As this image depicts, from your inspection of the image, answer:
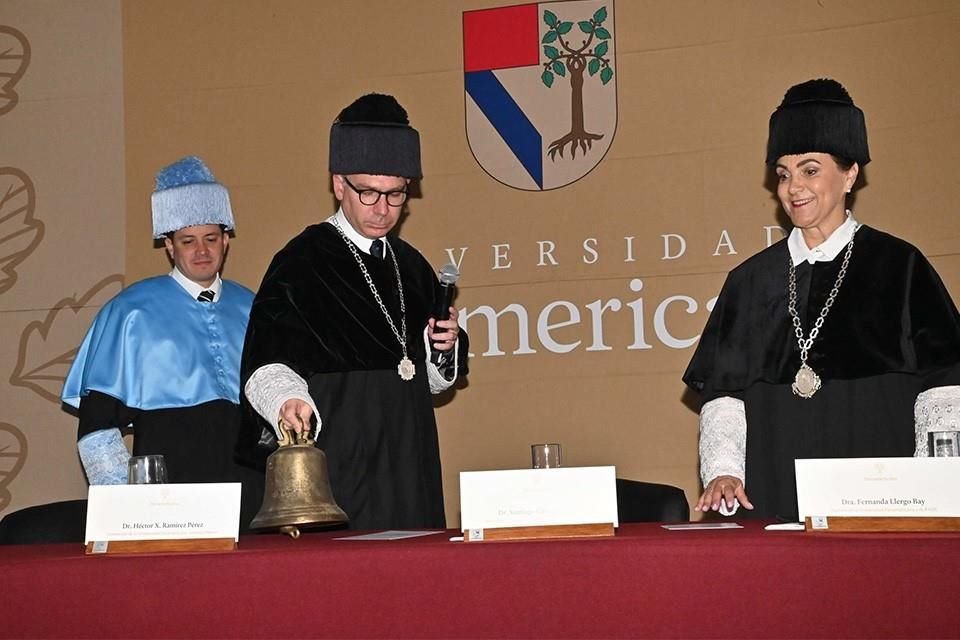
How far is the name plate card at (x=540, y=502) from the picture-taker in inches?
90.1

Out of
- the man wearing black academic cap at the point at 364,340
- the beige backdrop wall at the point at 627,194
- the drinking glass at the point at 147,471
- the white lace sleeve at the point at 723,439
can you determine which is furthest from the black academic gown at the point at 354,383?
the beige backdrop wall at the point at 627,194

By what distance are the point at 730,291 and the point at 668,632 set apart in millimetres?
1542

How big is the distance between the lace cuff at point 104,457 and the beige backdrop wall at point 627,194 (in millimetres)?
1508

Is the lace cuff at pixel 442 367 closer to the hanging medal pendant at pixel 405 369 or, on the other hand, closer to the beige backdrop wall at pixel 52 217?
the hanging medal pendant at pixel 405 369

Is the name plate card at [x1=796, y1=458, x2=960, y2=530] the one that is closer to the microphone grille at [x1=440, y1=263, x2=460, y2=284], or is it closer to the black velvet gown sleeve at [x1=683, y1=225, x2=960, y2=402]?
the black velvet gown sleeve at [x1=683, y1=225, x2=960, y2=402]

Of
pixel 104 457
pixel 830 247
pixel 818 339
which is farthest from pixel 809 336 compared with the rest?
pixel 104 457

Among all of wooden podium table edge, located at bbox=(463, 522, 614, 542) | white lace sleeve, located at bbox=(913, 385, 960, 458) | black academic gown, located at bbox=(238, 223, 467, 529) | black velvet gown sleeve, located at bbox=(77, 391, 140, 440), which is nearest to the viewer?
wooden podium table edge, located at bbox=(463, 522, 614, 542)

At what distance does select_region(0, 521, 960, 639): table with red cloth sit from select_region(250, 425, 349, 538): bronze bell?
10.6 inches

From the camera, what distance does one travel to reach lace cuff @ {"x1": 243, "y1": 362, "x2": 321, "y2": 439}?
3.00 metres

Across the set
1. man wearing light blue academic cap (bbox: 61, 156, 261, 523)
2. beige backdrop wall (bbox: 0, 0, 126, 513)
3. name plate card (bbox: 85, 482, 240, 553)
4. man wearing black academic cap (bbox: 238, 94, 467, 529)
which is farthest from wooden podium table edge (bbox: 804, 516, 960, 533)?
beige backdrop wall (bbox: 0, 0, 126, 513)

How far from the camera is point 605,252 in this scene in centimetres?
493

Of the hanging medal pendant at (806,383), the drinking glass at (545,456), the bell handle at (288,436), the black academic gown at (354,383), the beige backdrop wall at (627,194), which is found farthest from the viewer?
the beige backdrop wall at (627,194)

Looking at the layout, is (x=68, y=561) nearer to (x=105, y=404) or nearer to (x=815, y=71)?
(x=105, y=404)

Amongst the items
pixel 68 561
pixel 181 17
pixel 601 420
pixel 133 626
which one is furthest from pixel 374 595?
pixel 181 17
